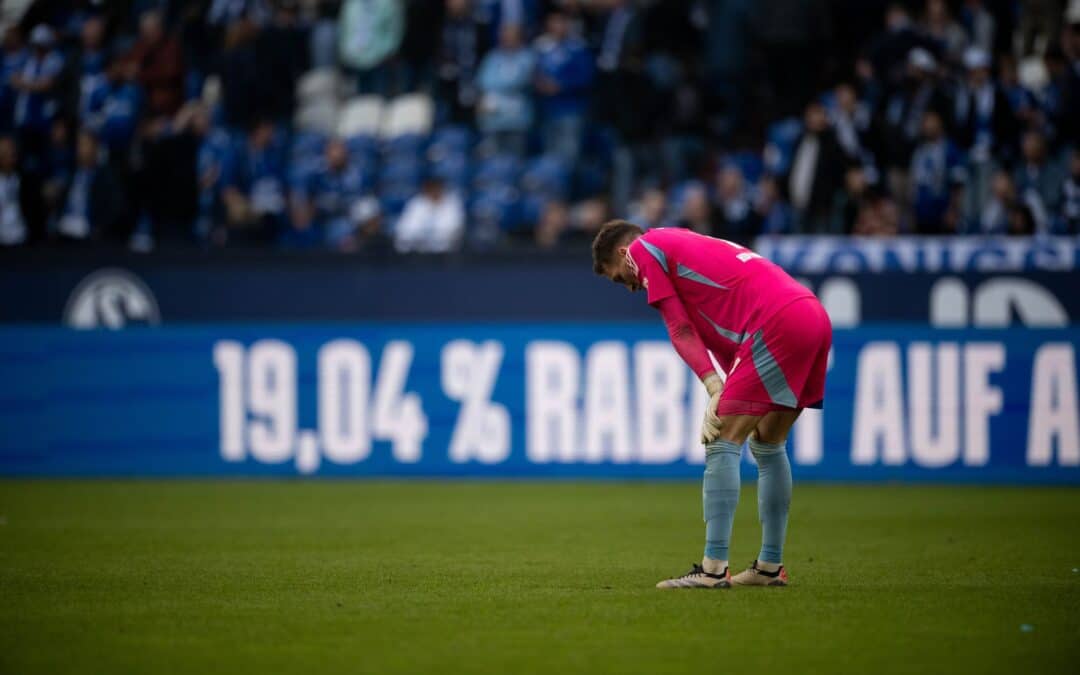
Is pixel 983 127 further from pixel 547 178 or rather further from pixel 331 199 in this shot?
pixel 331 199

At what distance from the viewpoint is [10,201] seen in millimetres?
18578

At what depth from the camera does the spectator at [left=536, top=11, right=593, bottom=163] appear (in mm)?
18500

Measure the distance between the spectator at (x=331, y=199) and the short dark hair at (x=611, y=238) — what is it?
10.7 metres

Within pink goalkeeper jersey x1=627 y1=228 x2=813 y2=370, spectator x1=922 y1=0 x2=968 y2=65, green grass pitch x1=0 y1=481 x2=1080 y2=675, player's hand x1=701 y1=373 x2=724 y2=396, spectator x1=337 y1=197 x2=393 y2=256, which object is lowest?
green grass pitch x1=0 y1=481 x2=1080 y2=675

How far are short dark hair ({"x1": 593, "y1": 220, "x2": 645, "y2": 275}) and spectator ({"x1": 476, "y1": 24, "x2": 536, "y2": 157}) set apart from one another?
34.7ft

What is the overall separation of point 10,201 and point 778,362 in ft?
43.2

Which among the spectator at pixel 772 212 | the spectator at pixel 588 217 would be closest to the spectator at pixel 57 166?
the spectator at pixel 588 217

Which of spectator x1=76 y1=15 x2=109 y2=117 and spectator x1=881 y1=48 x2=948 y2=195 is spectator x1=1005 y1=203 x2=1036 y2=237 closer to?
spectator x1=881 y1=48 x2=948 y2=195

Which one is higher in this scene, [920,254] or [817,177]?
[817,177]

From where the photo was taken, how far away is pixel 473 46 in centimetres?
1948

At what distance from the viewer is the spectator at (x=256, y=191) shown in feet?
60.1

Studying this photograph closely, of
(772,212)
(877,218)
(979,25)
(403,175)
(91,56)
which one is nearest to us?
(877,218)

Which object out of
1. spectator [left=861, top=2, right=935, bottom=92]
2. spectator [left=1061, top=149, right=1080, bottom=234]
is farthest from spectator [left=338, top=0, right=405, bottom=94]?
spectator [left=1061, top=149, right=1080, bottom=234]

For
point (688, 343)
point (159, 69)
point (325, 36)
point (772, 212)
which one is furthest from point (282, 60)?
point (688, 343)
